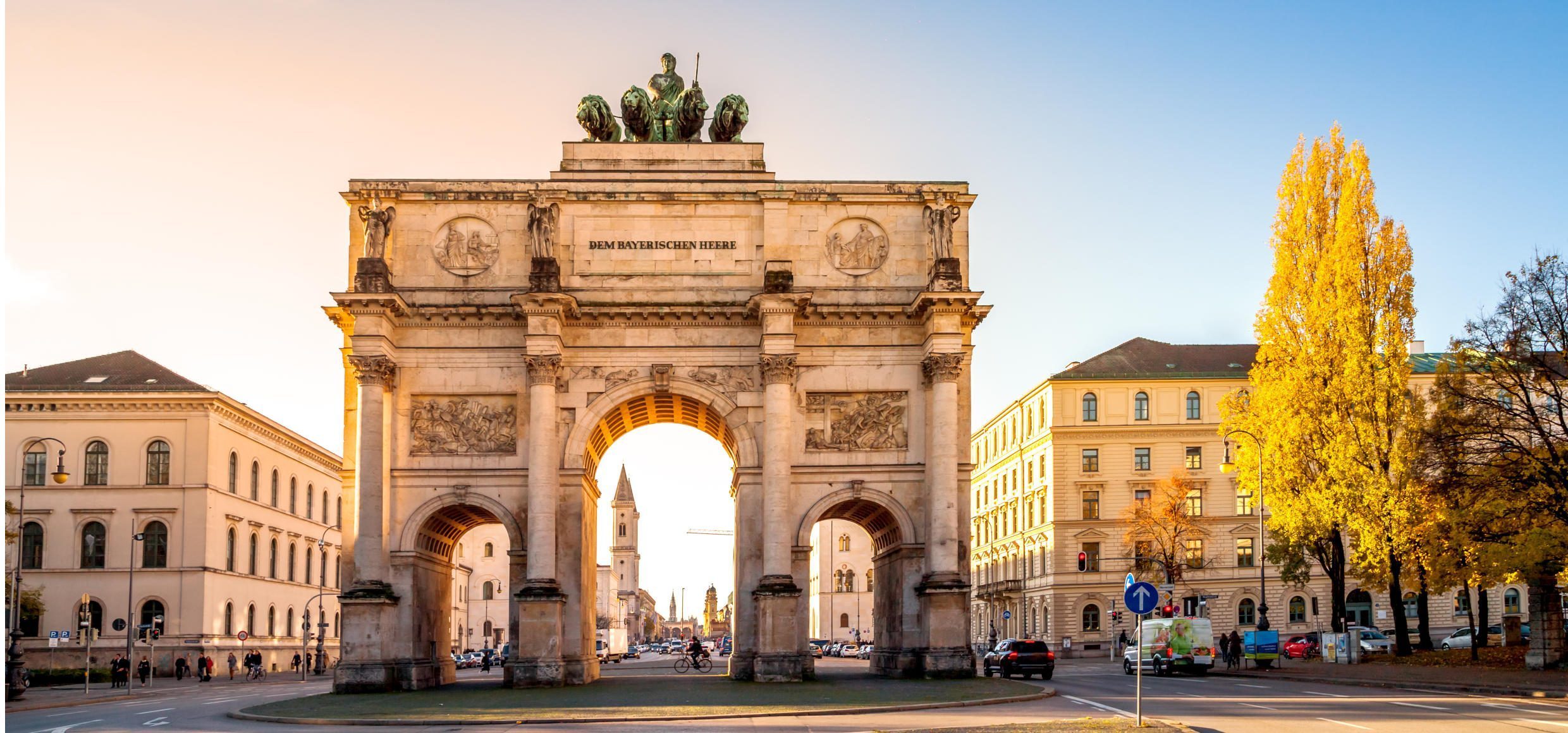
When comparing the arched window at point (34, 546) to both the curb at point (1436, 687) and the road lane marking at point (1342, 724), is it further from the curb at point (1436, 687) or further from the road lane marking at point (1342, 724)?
the road lane marking at point (1342, 724)

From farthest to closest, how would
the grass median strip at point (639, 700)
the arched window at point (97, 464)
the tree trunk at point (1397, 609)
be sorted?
the arched window at point (97, 464)
the tree trunk at point (1397, 609)
the grass median strip at point (639, 700)

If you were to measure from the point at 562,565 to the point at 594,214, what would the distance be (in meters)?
9.69

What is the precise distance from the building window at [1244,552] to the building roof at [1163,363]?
9.09 meters

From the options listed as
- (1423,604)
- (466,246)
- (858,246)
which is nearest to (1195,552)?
(1423,604)

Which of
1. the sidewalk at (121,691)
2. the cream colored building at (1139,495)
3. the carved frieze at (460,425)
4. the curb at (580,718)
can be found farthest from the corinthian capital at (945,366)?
the cream colored building at (1139,495)

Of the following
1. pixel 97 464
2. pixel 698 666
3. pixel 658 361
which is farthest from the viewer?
pixel 97 464

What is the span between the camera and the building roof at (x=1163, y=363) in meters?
82.2

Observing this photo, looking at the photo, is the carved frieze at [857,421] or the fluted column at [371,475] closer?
the fluted column at [371,475]

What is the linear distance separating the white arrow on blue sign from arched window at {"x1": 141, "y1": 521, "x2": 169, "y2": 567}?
182 ft

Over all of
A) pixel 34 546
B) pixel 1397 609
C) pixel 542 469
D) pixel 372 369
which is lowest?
pixel 1397 609

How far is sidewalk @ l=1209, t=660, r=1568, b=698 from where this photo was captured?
32688 millimetres

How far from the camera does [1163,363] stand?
278 feet

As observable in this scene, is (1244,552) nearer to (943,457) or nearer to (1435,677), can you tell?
(1435,677)

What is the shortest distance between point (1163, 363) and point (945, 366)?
158ft
